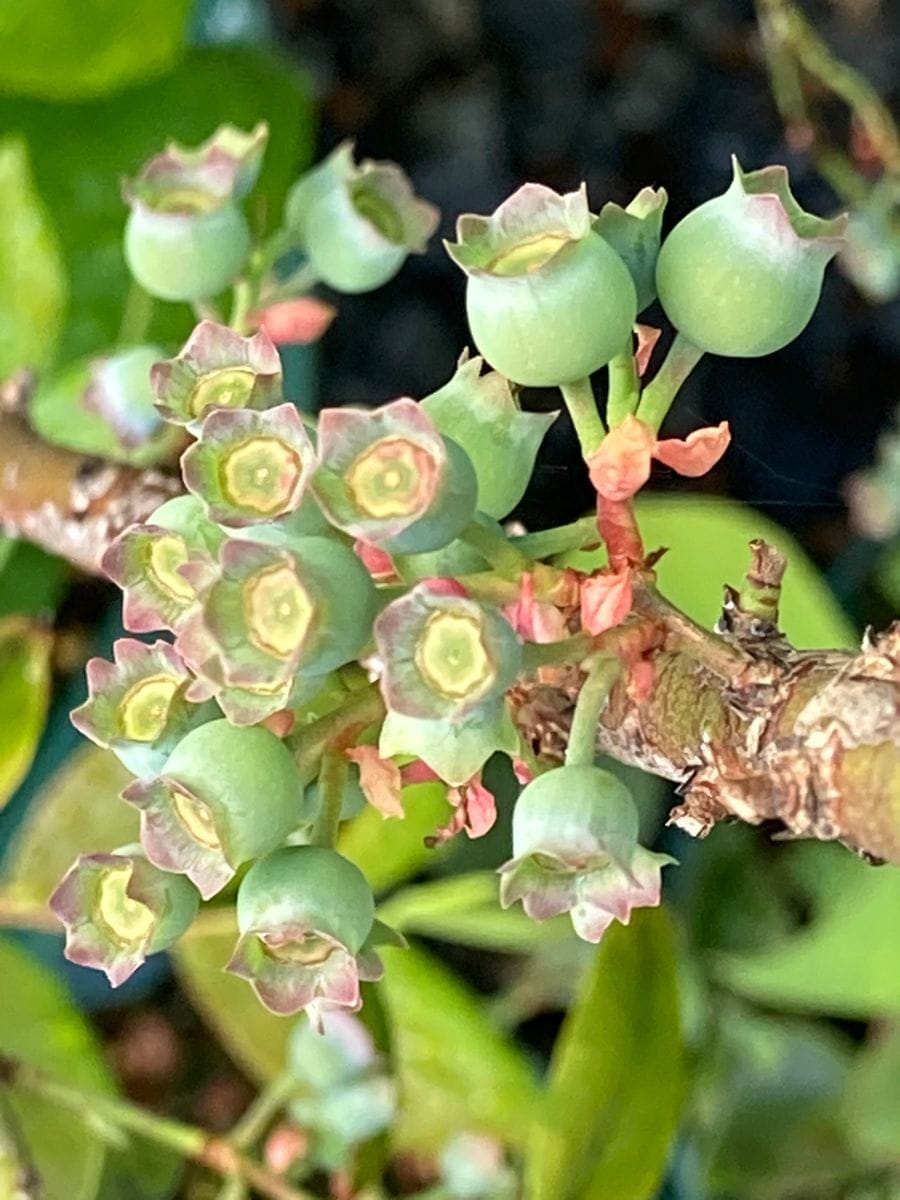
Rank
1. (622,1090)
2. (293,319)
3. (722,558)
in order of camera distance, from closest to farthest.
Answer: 1. (293,319)
2. (622,1090)
3. (722,558)

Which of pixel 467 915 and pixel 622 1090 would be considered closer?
pixel 622 1090

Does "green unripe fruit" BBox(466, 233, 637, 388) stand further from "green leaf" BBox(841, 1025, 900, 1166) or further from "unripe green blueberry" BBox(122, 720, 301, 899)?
"green leaf" BBox(841, 1025, 900, 1166)

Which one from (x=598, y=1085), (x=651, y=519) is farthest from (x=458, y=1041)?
(x=651, y=519)

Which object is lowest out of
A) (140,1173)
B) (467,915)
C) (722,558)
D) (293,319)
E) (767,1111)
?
(767,1111)

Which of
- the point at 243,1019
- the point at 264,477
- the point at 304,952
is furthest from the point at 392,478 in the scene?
the point at 243,1019

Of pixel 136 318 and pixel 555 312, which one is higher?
pixel 555 312

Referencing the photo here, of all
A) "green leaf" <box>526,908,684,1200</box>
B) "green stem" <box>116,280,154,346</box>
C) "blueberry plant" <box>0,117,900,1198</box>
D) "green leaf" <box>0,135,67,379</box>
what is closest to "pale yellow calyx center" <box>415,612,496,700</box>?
"blueberry plant" <box>0,117,900,1198</box>

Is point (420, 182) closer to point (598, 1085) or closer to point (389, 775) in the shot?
point (598, 1085)

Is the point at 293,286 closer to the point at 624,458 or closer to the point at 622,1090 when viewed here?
the point at 624,458
